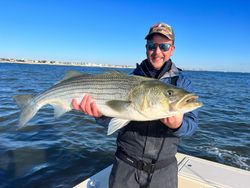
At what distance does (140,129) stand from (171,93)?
677mm

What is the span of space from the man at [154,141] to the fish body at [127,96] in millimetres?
165

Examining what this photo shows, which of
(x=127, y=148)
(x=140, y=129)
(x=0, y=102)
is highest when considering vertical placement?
(x=140, y=129)

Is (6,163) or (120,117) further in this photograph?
(6,163)

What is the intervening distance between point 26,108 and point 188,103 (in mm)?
3025

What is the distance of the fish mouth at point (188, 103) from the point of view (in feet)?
10.5

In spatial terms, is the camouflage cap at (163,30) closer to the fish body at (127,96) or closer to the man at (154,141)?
the man at (154,141)

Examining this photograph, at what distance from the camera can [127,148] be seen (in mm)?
3771

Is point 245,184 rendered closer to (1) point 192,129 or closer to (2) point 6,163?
(1) point 192,129

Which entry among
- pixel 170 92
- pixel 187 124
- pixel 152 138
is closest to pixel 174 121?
pixel 187 124

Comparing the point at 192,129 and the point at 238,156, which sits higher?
the point at 192,129

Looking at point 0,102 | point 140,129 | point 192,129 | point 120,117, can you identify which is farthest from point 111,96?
point 0,102

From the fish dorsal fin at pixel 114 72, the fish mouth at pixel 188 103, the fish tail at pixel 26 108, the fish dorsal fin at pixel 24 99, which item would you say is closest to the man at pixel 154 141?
the fish mouth at pixel 188 103

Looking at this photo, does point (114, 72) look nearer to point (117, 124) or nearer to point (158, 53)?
point (158, 53)

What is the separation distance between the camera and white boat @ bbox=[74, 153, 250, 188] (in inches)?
205
